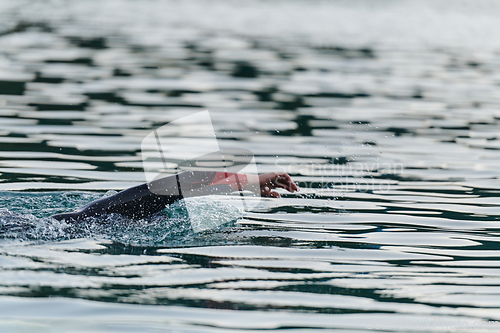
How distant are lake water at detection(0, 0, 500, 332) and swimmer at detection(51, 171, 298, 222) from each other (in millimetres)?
128

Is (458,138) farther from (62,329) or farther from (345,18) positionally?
(345,18)

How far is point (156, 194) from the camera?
704 cm

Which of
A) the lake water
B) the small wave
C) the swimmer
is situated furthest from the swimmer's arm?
the small wave

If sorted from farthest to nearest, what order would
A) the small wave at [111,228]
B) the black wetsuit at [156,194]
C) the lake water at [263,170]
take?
the black wetsuit at [156,194], the small wave at [111,228], the lake water at [263,170]

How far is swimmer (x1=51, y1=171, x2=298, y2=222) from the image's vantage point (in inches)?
273

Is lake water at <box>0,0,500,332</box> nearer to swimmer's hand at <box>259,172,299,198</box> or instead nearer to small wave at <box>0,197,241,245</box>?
small wave at <box>0,197,241,245</box>

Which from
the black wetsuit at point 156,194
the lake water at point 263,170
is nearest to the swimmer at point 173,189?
the black wetsuit at point 156,194

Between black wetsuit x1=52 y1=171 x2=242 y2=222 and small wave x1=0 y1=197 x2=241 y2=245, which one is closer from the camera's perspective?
small wave x1=0 y1=197 x2=241 y2=245

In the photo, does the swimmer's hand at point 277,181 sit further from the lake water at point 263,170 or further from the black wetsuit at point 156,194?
the lake water at point 263,170

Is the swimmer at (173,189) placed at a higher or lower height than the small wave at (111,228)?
higher

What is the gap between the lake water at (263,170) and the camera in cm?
548

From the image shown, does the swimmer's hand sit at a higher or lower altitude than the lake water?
higher

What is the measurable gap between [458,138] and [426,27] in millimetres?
18173

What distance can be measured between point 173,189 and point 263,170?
3.49 metres
